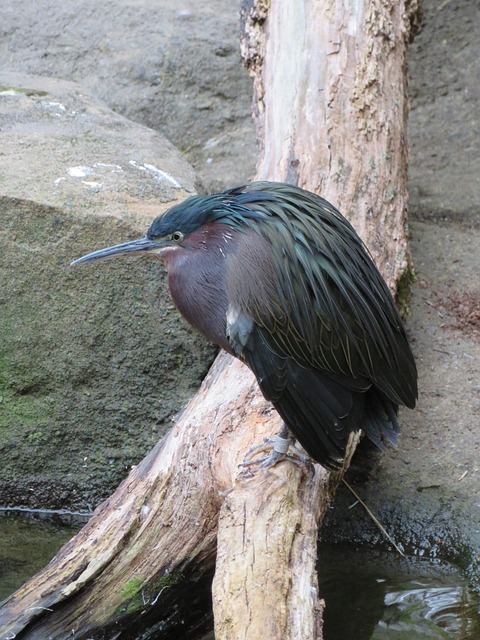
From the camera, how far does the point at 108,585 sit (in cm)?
300

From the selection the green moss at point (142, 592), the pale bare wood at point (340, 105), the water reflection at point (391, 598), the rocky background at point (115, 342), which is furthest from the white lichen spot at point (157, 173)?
the green moss at point (142, 592)

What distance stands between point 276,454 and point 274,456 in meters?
0.01

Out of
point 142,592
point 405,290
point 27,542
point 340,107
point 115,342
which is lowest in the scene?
point 27,542

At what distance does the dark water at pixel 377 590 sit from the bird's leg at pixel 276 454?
759 millimetres

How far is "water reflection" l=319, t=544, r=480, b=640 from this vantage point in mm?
3387

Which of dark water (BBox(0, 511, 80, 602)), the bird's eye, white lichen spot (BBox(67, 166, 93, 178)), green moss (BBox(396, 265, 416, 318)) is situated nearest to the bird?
the bird's eye

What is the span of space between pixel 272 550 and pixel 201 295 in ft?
2.91

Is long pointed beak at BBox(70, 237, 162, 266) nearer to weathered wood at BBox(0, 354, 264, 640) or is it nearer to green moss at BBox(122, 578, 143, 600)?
weathered wood at BBox(0, 354, 264, 640)

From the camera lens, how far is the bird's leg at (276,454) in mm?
3049

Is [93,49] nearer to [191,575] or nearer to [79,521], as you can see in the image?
[79,521]

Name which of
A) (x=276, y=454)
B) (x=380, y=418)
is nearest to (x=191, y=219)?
(x=276, y=454)

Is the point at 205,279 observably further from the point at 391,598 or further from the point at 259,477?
the point at 391,598

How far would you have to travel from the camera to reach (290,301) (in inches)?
116

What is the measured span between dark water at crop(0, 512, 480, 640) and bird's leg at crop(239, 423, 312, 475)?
76 cm
